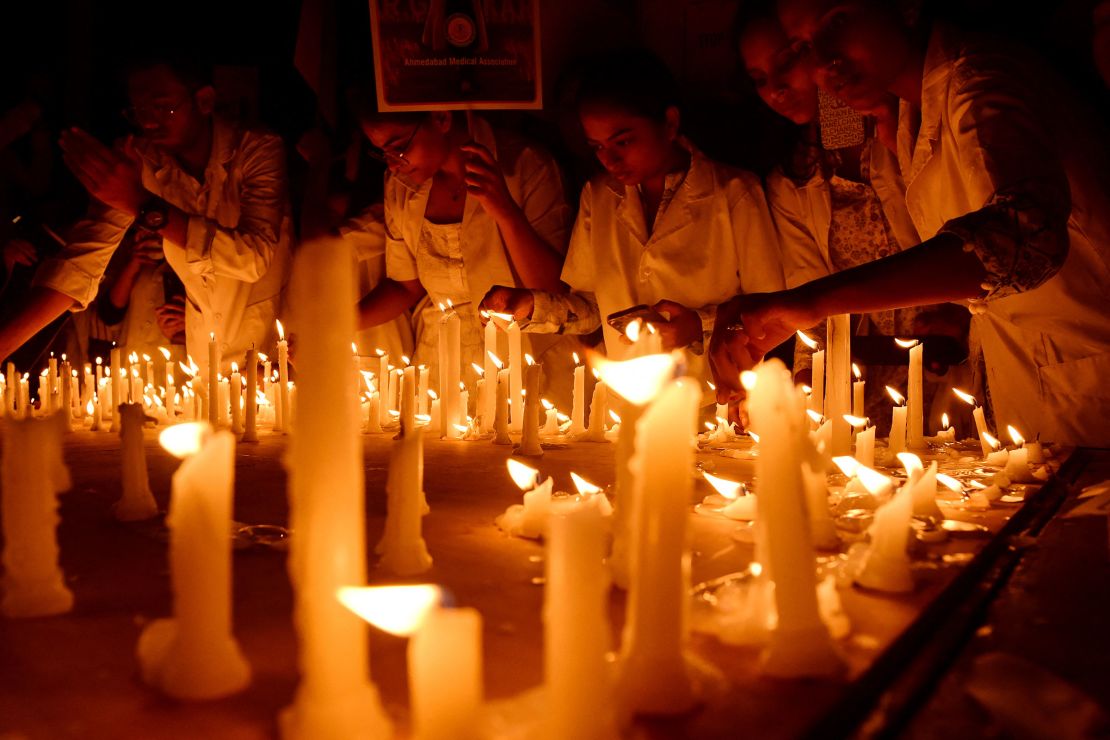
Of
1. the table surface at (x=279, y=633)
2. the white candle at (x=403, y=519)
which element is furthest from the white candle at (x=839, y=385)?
the white candle at (x=403, y=519)

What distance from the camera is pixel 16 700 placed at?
0.62m

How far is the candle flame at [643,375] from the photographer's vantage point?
0.64m

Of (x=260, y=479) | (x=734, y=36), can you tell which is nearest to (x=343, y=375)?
(x=260, y=479)

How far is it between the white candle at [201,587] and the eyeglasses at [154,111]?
10.9 ft

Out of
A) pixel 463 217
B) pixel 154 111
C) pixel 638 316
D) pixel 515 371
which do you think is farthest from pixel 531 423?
pixel 154 111

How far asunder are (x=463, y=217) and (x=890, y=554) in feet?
9.75

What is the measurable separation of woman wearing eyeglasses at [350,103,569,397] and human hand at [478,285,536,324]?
412 mm

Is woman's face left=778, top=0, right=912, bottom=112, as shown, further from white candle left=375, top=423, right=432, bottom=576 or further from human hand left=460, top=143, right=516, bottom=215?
white candle left=375, top=423, right=432, bottom=576

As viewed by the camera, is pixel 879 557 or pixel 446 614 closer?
pixel 446 614

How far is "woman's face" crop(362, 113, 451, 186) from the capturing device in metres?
3.19

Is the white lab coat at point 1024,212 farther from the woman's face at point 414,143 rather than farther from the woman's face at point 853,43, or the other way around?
the woman's face at point 414,143

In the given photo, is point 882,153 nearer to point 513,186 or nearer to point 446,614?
point 513,186

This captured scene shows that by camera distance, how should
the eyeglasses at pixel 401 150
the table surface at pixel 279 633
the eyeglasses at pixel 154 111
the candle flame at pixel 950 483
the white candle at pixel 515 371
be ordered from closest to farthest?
the table surface at pixel 279 633 → the candle flame at pixel 950 483 → the white candle at pixel 515 371 → the eyeglasses at pixel 401 150 → the eyeglasses at pixel 154 111

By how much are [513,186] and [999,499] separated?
8.58ft
